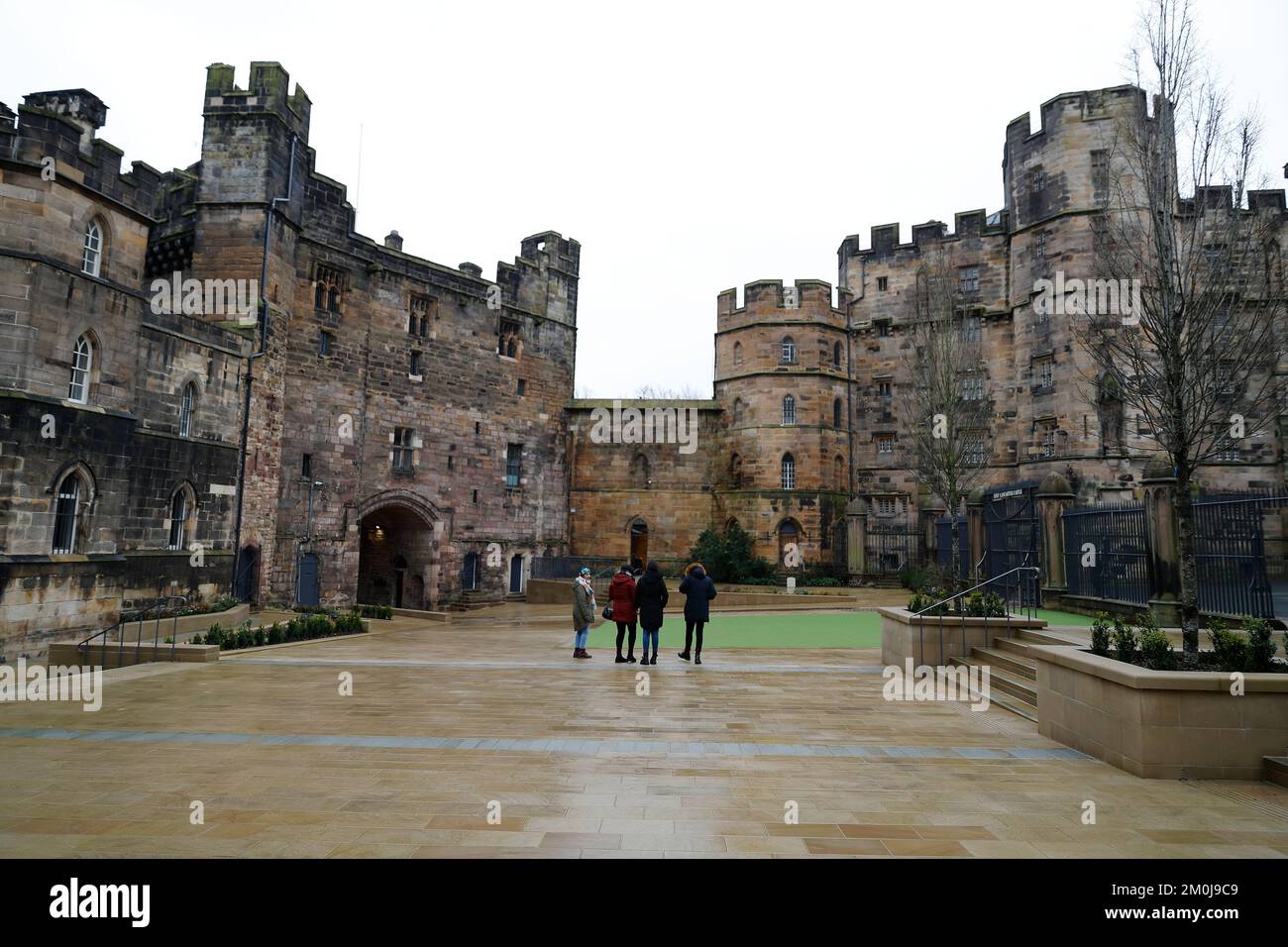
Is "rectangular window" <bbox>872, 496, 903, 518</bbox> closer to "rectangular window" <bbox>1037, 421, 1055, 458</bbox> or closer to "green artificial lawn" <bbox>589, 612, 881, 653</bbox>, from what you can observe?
"rectangular window" <bbox>1037, 421, 1055, 458</bbox>

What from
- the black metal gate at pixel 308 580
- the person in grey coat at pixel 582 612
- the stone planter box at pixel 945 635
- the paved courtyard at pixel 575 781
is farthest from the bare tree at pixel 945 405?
the black metal gate at pixel 308 580

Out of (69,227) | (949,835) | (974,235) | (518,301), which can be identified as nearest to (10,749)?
(949,835)

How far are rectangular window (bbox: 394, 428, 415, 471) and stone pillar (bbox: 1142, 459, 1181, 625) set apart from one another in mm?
22935

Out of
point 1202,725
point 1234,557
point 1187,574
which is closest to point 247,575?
point 1187,574

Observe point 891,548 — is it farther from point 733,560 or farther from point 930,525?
point 733,560

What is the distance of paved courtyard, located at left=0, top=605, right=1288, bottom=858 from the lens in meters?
4.50

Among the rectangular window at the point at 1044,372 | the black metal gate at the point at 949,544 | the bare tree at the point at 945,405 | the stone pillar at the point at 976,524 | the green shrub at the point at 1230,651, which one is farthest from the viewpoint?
the rectangular window at the point at 1044,372

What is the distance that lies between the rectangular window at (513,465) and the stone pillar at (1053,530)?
2055 cm

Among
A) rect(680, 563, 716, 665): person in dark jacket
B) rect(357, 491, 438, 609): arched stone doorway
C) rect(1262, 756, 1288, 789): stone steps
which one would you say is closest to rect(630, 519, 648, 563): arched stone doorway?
rect(357, 491, 438, 609): arched stone doorway

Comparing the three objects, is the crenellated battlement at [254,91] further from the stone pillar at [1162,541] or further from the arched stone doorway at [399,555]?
the stone pillar at [1162,541]

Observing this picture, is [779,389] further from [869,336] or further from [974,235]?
[974,235]

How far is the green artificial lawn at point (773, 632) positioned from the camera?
1479 centimetres

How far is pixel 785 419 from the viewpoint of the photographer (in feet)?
103
